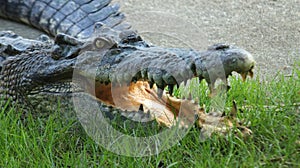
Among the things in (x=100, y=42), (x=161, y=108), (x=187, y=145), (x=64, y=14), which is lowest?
(x=187, y=145)

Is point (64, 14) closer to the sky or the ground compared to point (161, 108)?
closer to the sky

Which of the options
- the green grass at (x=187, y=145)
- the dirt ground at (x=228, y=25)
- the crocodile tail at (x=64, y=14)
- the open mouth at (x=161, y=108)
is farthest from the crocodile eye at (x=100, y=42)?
the crocodile tail at (x=64, y=14)

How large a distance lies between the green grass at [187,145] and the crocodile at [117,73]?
0.10 metres

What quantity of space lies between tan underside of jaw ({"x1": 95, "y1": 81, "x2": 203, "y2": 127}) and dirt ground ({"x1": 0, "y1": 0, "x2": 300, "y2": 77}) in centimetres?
65

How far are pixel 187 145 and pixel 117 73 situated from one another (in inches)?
19.7

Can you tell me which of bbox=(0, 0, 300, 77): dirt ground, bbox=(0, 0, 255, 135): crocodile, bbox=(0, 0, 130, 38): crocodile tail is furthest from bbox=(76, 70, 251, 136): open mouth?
bbox=(0, 0, 130, 38): crocodile tail

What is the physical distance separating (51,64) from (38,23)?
7.43 feet

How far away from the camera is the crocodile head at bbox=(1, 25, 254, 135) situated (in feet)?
8.63

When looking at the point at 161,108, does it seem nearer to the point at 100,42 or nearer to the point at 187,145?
the point at 187,145

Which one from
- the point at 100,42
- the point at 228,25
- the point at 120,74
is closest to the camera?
the point at 120,74

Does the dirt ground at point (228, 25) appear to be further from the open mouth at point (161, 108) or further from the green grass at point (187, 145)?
the green grass at point (187, 145)

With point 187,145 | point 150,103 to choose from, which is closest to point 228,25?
point 150,103

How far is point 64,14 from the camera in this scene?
5.29 m

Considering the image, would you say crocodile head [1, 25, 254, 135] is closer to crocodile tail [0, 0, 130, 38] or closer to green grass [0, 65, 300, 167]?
green grass [0, 65, 300, 167]
